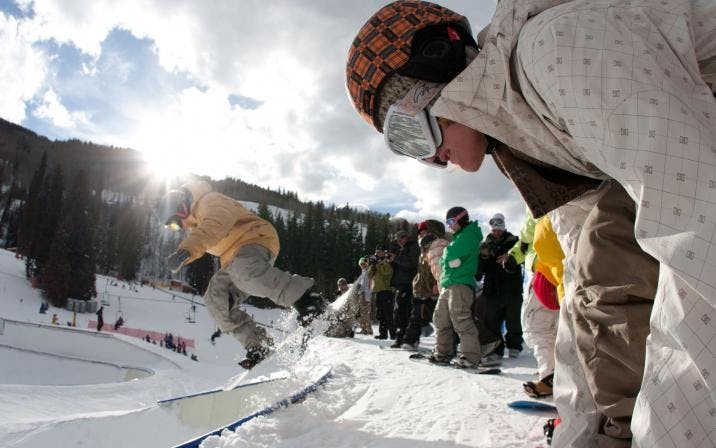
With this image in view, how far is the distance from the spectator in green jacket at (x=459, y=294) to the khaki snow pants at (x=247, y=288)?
4.85 feet

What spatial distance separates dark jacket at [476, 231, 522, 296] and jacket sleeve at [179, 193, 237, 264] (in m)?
3.05

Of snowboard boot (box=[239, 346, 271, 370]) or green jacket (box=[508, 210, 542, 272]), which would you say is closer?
green jacket (box=[508, 210, 542, 272])

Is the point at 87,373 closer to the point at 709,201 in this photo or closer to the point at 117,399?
the point at 117,399

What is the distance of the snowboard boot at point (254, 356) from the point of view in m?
4.55

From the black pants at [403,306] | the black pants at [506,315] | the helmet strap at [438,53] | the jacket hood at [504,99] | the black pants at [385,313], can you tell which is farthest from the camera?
the black pants at [385,313]

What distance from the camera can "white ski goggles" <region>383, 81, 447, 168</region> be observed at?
1398 millimetres

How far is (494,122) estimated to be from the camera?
113cm

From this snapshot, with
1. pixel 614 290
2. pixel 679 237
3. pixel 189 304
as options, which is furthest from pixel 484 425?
pixel 189 304

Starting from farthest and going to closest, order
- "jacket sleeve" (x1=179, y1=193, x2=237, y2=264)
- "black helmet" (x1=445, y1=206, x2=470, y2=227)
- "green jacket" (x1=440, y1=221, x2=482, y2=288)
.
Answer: "black helmet" (x1=445, y1=206, x2=470, y2=227), "green jacket" (x1=440, y1=221, x2=482, y2=288), "jacket sleeve" (x1=179, y1=193, x2=237, y2=264)

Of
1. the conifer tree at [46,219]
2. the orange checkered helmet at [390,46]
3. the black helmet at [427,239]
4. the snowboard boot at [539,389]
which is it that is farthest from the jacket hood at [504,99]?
the conifer tree at [46,219]

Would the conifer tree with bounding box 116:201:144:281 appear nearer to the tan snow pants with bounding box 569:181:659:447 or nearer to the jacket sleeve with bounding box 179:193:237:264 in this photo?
the jacket sleeve with bounding box 179:193:237:264

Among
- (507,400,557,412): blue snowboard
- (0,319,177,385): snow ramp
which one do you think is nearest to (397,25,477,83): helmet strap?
(507,400,557,412): blue snowboard

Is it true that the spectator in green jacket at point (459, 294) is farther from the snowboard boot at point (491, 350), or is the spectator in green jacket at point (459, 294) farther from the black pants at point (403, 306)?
the black pants at point (403, 306)

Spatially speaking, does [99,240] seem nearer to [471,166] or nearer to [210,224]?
[210,224]
